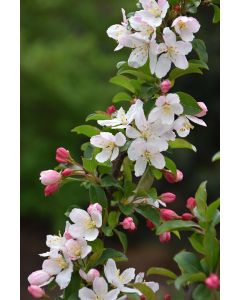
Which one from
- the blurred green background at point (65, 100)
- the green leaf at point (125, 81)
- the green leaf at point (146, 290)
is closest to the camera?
the green leaf at point (146, 290)

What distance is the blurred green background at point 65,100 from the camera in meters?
5.37

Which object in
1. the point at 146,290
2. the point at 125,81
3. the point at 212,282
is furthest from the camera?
the point at 125,81

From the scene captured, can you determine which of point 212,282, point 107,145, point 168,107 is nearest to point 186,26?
point 168,107

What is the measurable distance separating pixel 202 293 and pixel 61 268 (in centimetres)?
31

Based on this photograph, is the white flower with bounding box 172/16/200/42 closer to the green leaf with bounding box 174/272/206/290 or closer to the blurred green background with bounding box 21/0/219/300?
the green leaf with bounding box 174/272/206/290

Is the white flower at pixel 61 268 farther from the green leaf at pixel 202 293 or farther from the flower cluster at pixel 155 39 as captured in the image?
the flower cluster at pixel 155 39

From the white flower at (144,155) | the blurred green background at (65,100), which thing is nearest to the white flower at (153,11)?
the white flower at (144,155)

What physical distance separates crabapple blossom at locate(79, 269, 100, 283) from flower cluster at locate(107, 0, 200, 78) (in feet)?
1.29

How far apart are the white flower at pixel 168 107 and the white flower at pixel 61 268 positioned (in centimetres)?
32

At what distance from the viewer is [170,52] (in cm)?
126

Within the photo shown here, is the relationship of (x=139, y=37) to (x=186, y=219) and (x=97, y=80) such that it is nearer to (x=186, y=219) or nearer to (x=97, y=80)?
(x=186, y=219)

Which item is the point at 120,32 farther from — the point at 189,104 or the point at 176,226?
the point at 176,226

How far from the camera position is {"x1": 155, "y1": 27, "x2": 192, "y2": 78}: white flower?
1.25 meters

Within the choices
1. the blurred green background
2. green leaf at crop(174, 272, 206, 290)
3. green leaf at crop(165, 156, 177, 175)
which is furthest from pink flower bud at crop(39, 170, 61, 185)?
the blurred green background
